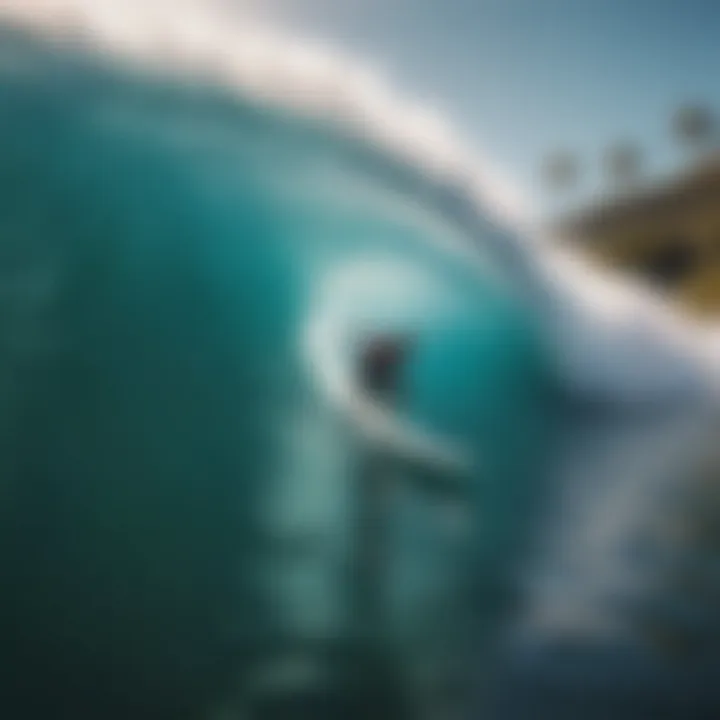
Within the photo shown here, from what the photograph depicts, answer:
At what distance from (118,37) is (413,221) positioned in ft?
1.05

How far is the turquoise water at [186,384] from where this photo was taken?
95 cm

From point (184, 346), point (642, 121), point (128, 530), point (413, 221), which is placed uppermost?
point (642, 121)

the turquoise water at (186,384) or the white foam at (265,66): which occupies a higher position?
the white foam at (265,66)

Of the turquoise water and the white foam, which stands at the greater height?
the white foam

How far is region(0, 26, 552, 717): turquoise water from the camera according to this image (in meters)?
0.95

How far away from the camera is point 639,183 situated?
1.10m

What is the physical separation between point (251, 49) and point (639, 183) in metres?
0.40

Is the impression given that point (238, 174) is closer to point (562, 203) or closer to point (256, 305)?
point (256, 305)

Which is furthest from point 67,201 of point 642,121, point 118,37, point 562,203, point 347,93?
point 642,121

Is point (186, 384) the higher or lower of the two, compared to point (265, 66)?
lower

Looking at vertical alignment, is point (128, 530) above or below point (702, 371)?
below

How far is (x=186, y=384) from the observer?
0.99 metres

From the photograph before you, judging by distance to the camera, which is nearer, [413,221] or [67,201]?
[67,201]

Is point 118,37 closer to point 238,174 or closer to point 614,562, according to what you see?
point 238,174
